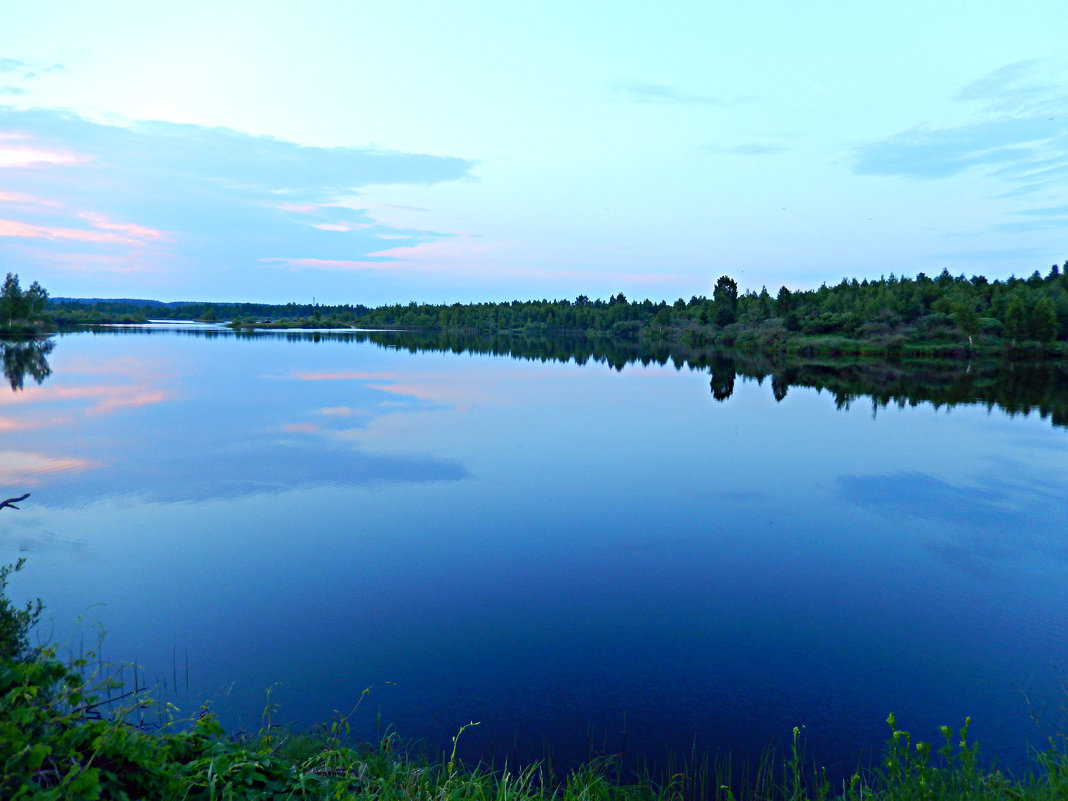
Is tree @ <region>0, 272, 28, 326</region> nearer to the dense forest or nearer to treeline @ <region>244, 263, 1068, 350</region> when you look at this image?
the dense forest

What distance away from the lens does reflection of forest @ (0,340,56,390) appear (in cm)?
3781

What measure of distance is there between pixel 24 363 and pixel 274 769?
54.3 metres

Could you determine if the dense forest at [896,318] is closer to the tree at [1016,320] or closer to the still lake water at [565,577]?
the tree at [1016,320]

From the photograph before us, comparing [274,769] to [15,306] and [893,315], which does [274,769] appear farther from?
[15,306]

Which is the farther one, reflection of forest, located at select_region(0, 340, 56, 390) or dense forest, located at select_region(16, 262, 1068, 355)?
dense forest, located at select_region(16, 262, 1068, 355)

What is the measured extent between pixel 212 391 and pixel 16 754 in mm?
34995

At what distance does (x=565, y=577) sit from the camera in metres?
10.6

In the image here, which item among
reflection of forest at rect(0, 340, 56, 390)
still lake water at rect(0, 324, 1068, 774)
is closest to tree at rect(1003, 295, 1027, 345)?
still lake water at rect(0, 324, 1068, 774)

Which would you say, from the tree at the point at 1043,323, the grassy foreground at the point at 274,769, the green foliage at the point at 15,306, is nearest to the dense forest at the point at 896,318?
the tree at the point at 1043,323

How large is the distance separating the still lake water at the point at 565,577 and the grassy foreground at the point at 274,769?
436 millimetres

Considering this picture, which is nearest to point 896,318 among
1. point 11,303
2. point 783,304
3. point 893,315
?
point 893,315

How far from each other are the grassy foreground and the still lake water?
436 mm

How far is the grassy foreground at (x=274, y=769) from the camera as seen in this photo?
10.5 feet

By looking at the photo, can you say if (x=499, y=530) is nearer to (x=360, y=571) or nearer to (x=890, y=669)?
(x=360, y=571)
